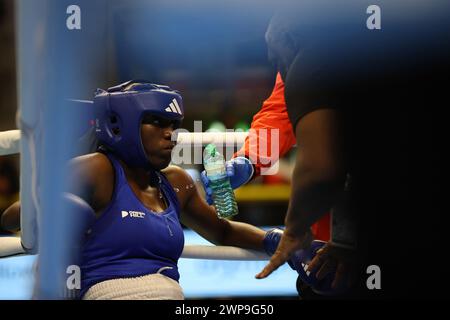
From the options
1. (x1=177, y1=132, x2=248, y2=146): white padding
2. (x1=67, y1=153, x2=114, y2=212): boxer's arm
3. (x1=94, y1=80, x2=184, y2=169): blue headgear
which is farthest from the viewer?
(x1=177, y1=132, x2=248, y2=146): white padding

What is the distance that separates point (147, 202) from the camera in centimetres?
153

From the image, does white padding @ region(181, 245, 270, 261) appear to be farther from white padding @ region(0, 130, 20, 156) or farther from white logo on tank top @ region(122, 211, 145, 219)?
white padding @ region(0, 130, 20, 156)

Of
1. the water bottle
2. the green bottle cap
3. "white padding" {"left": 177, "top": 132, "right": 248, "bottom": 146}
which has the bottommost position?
the water bottle

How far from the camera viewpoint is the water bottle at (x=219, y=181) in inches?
59.3

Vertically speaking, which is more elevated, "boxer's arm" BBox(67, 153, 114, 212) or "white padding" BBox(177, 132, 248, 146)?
"white padding" BBox(177, 132, 248, 146)

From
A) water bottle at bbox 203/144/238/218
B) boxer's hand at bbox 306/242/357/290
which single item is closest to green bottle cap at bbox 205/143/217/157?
water bottle at bbox 203/144/238/218

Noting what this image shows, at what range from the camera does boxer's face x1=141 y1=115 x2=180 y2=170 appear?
1495 millimetres

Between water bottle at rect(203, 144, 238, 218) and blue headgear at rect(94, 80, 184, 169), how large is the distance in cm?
12

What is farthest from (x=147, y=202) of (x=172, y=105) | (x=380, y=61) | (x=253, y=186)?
(x=253, y=186)

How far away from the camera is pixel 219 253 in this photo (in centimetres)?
160

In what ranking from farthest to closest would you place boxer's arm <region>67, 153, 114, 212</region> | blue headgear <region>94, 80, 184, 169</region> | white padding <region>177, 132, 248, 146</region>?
1. white padding <region>177, 132, 248, 146</region>
2. blue headgear <region>94, 80, 184, 169</region>
3. boxer's arm <region>67, 153, 114, 212</region>

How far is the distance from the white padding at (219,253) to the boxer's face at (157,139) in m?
0.22
